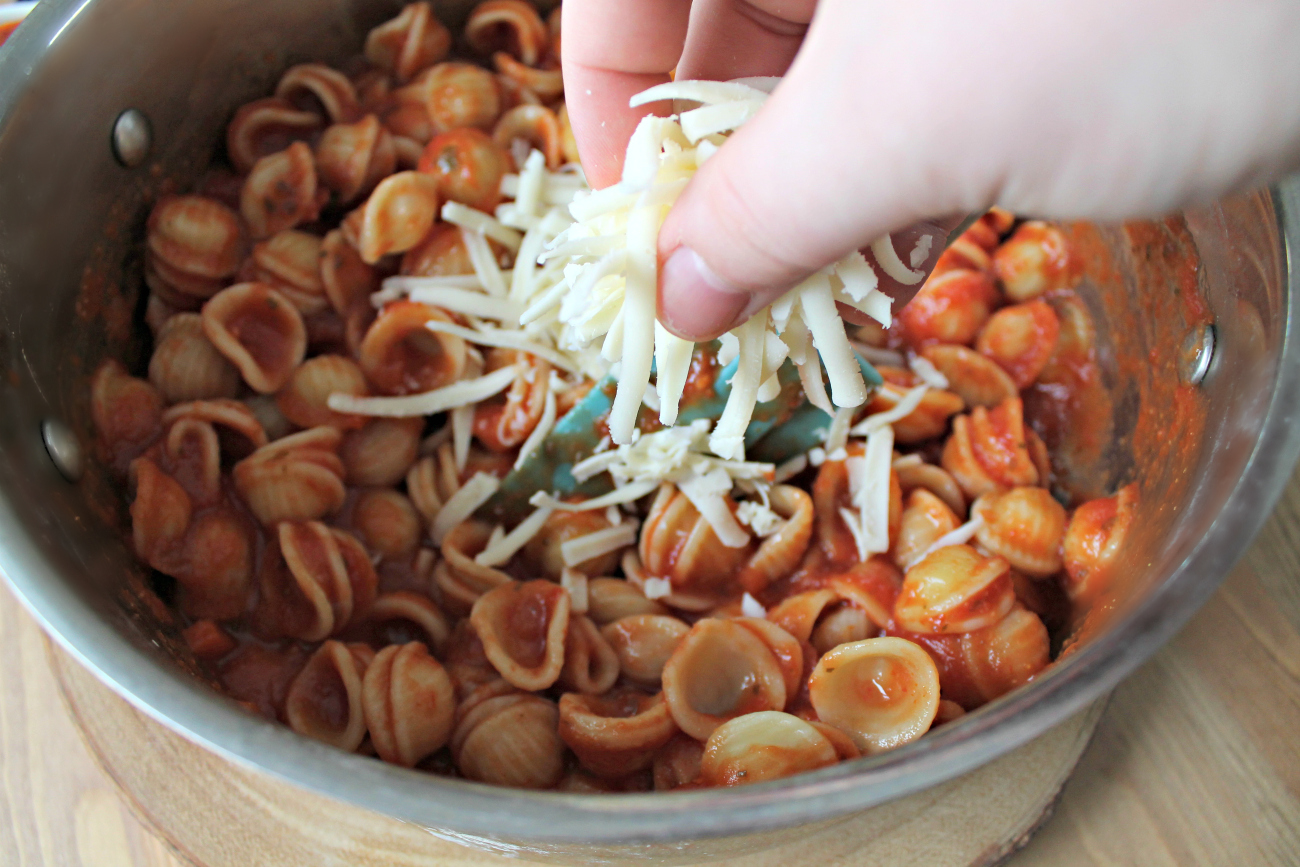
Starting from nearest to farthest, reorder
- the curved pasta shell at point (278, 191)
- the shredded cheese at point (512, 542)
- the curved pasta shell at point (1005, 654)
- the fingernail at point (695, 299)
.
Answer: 1. the fingernail at point (695, 299)
2. the curved pasta shell at point (1005, 654)
3. the shredded cheese at point (512, 542)
4. the curved pasta shell at point (278, 191)

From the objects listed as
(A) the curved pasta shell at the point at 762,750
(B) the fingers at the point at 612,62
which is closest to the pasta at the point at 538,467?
(A) the curved pasta shell at the point at 762,750

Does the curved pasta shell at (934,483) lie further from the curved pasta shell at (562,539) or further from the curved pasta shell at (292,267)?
the curved pasta shell at (292,267)

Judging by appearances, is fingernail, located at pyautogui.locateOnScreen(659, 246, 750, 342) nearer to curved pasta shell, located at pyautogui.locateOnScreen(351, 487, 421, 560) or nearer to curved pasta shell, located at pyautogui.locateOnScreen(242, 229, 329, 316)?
curved pasta shell, located at pyautogui.locateOnScreen(351, 487, 421, 560)

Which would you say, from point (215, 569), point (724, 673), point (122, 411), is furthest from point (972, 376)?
point (122, 411)

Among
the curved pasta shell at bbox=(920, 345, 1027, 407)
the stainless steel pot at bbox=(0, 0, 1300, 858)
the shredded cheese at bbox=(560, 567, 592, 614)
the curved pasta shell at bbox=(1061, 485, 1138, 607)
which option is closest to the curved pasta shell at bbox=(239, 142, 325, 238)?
the stainless steel pot at bbox=(0, 0, 1300, 858)

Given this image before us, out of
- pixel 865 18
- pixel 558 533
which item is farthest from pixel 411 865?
pixel 865 18

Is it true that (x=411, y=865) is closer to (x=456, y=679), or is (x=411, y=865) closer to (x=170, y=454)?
(x=456, y=679)
